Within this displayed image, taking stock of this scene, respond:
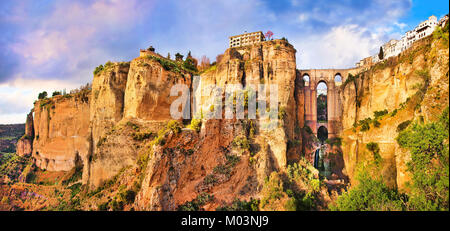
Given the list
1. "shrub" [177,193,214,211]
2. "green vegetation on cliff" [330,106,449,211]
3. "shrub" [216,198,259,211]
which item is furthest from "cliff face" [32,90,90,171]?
"green vegetation on cliff" [330,106,449,211]

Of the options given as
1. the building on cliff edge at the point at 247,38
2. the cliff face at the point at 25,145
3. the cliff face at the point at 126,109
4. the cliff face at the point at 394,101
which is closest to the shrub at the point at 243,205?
the cliff face at the point at 126,109

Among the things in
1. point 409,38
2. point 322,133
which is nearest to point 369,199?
point 322,133

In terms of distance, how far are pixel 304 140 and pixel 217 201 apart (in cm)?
1542

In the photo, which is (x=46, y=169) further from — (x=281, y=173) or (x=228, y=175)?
(x=281, y=173)

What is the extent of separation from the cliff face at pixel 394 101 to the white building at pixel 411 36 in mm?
14149

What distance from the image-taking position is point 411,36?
41.1 meters

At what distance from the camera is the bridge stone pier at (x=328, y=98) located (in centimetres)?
3120

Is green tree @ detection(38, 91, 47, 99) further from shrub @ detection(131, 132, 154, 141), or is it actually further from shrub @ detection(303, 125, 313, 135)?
shrub @ detection(303, 125, 313, 135)

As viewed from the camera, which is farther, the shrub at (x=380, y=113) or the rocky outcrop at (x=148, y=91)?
the shrub at (x=380, y=113)

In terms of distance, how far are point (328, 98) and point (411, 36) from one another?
2536cm

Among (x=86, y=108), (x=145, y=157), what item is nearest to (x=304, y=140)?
(x=145, y=157)

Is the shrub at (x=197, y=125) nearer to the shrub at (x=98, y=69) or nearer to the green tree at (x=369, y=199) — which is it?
the green tree at (x=369, y=199)

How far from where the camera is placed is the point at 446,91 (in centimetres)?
1150

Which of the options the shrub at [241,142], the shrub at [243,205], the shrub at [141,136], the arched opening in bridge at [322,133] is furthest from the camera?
the arched opening in bridge at [322,133]
